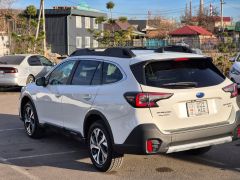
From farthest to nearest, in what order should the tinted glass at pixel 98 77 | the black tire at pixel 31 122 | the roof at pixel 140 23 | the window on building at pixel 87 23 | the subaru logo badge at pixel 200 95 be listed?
the roof at pixel 140 23
the window on building at pixel 87 23
the black tire at pixel 31 122
the tinted glass at pixel 98 77
the subaru logo badge at pixel 200 95

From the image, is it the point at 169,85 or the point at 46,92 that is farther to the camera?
the point at 46,92

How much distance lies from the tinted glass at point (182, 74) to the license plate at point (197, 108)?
240 mm

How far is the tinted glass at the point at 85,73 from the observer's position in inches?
269

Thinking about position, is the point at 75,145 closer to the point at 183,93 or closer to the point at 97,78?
the point at 97,78

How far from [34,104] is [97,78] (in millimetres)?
2279

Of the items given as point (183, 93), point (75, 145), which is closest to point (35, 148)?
point (75, 145)

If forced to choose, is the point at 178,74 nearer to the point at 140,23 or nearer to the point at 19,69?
the point at 19,69

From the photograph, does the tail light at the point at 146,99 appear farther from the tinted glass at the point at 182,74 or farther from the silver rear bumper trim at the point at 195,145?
the silver rear bumper trim at the point at 195,145

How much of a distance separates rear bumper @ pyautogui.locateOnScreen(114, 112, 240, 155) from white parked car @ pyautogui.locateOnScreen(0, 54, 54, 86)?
462 inches

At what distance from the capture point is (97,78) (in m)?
6.63

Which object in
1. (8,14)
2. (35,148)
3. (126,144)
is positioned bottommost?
(35,148)

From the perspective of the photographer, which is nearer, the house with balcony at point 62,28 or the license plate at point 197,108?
the license plate at point 197,108

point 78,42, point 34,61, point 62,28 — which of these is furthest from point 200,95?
point 78,42

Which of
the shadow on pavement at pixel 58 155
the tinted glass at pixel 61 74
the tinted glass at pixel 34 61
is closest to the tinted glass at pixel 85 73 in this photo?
the tinted glass at pixel 61 74
